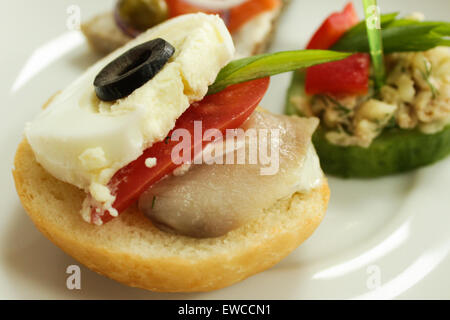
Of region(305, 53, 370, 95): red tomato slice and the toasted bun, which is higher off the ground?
region(305, 53, 370, 95): red tomato slice

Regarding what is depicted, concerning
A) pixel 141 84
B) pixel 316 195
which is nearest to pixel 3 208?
pixel 141 84

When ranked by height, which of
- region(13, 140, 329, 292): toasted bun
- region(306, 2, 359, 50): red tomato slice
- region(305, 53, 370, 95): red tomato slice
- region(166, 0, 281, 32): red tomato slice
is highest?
region(166, 0, 281, 32): red tomato slice

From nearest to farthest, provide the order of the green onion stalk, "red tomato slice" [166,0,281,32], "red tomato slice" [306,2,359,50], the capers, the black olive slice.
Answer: the black olive slice → the green onion stalk → "red tomato slice" [306,2,359,50] → the capers → "red tomato slice" [166,0,281,32]

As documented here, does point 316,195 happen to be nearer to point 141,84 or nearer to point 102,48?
point 141,84

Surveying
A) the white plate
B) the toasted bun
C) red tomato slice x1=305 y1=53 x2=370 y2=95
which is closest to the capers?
the white plate

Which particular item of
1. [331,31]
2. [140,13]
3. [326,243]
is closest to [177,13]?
[140,13]

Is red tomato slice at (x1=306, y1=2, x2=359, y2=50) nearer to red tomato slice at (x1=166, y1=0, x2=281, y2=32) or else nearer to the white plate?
the white plate
